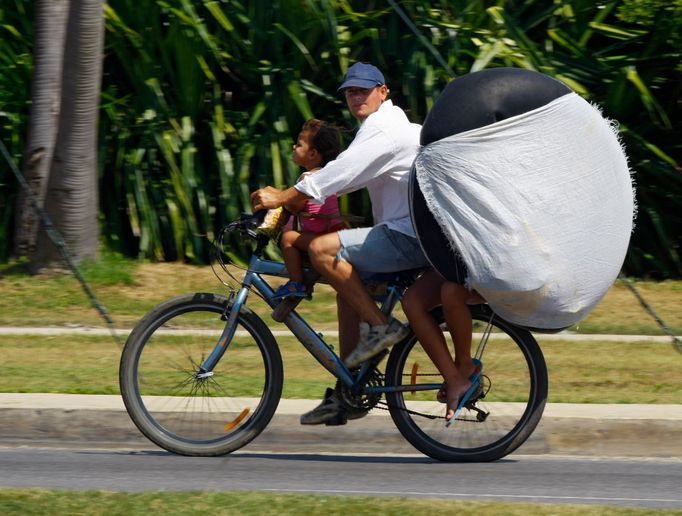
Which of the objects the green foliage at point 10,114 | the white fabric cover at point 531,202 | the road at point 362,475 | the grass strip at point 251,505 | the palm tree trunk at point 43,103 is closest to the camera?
the grass strip at point 251,505

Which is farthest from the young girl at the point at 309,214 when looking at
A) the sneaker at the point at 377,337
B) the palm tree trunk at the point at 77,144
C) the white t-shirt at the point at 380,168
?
the palm tree trunk at the point at 77,144

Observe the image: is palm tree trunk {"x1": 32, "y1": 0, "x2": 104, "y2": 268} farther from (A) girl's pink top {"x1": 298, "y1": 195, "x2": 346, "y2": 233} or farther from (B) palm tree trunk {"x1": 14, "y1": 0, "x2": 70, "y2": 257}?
(A) girl's pink top {"x1": 298, "y1": 195, "x2": 346, "y2": 233}

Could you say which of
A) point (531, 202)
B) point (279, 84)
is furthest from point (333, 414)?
point (279, 84)

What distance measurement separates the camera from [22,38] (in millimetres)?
13188

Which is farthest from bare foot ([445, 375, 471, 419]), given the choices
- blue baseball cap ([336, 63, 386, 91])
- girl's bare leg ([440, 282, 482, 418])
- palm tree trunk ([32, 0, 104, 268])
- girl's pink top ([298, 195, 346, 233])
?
palm tree trunk ([32, 0, 104, 268])

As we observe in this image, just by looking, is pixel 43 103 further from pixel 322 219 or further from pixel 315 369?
pixel 322 219

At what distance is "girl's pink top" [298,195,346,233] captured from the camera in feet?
21.0

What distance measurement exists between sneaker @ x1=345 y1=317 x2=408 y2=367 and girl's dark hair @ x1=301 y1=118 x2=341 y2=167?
0.84 meters

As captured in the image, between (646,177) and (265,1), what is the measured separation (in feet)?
13.4

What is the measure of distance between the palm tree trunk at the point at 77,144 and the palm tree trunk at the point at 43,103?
5.5 inches

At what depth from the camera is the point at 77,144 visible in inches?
462

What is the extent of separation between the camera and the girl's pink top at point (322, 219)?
641 cm

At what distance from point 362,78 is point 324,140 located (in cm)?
38

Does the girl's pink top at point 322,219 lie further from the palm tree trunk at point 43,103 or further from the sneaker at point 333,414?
the palm tree trunk at point 43,103
